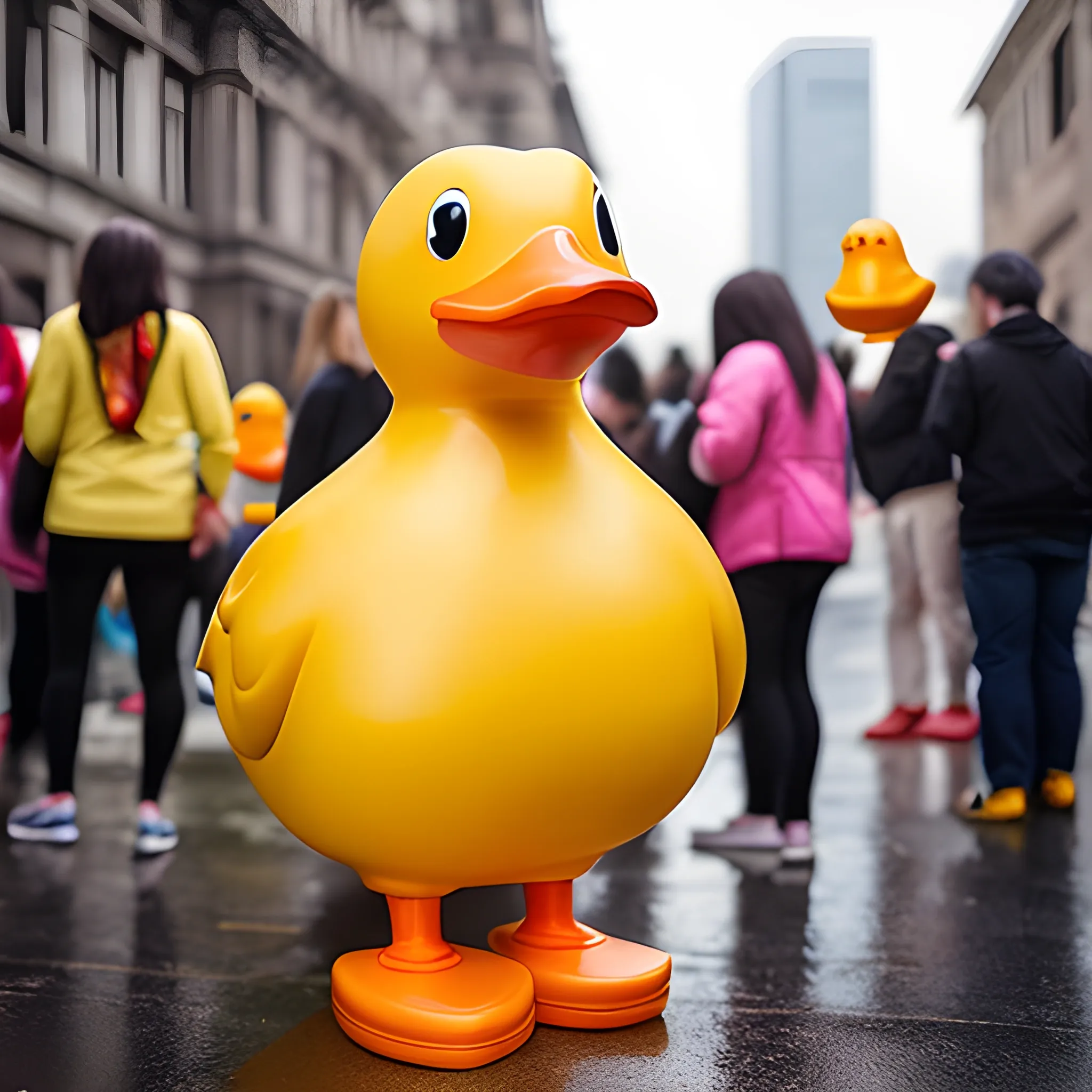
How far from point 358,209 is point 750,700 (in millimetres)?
2189

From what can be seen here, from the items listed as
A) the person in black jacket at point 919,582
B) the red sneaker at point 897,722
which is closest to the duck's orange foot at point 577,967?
the person in black jacket at point 919,582

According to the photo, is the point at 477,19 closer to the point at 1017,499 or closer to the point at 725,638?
the point at 1017,499

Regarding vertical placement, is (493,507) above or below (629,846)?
above

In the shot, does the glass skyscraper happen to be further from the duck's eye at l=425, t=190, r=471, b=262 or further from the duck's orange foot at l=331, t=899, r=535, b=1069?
the duck's orange foot at l=331, t=899, r=535, b=1069

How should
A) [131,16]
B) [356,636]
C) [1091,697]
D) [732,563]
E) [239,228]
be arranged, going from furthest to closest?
[1091,697], [239,228], [732,563], [131,16], [356,636]

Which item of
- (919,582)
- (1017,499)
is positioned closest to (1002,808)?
(1017,499)

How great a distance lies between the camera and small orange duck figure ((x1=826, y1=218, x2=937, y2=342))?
2.31m

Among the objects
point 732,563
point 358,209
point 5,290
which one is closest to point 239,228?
point 5,290

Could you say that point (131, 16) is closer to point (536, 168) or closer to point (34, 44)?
point (34, 44)

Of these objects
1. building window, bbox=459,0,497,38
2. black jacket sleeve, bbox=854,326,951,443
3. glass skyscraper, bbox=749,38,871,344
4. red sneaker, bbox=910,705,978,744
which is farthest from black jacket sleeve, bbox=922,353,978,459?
building window, bbox=459,0,497,38

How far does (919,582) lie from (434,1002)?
3521 mm

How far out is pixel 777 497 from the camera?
2.98m

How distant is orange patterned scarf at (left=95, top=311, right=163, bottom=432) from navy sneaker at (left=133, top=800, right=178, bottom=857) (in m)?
0.94

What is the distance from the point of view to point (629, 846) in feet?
10.4
